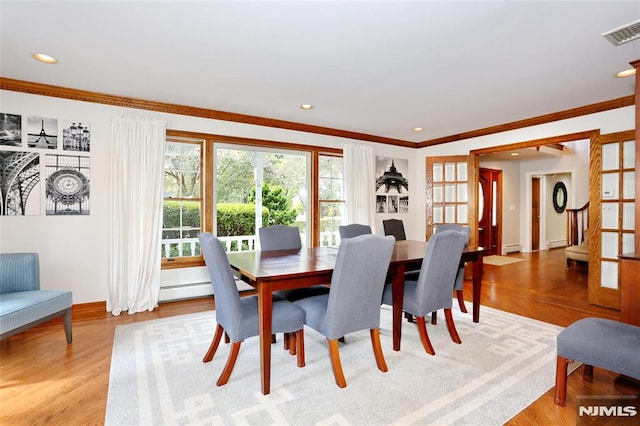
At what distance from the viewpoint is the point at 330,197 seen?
5316 mm

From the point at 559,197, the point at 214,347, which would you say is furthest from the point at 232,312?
the point at 559,197

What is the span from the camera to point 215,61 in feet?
9.09

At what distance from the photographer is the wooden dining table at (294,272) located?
6.68ft

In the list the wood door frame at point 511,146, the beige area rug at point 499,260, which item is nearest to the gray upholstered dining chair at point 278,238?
the wood door frame at point 511,146

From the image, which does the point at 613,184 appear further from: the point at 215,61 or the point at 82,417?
the point at 82,417

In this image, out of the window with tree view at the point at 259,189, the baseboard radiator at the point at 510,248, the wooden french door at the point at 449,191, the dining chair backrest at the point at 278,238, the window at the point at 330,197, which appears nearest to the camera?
the dining chair backrest at the point at 278,238

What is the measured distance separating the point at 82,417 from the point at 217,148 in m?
3.20

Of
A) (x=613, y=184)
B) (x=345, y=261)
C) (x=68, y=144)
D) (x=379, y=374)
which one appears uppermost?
(x=68, y=144)

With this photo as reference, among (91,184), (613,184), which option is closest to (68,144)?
(91,184)

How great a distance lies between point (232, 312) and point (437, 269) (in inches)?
63.8

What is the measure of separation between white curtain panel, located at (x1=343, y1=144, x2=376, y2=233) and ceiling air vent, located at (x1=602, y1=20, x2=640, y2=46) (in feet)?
11.0

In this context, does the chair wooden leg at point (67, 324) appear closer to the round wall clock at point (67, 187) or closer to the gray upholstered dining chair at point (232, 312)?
the round wall clock at point (67, 187)

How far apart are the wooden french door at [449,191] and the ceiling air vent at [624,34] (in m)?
3.11

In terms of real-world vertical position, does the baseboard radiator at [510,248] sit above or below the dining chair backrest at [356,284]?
below
